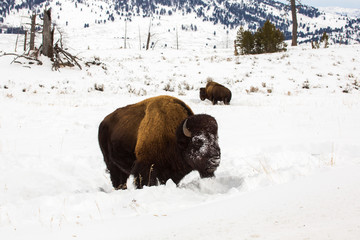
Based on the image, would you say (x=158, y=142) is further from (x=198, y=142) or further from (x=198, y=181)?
(x=198, y=181)

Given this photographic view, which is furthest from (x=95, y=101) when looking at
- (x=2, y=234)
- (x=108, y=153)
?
(x=2, y=234)

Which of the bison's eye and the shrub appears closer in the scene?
the bison's eye

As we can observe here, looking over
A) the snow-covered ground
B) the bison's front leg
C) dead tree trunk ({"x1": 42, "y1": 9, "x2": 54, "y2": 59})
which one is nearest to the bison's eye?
the snow-covered ground

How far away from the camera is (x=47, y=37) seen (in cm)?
1961

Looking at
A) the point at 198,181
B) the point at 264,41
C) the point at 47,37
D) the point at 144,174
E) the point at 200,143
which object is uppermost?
the point at 264,41

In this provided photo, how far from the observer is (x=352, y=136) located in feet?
19.5

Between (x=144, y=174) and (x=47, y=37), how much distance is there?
62.3 feet

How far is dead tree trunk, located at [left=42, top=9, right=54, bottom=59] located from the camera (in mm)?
19312

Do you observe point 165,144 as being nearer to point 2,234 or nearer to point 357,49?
point 2,234

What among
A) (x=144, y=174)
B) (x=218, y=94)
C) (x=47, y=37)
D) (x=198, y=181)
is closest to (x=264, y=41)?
(x=218, y=94)

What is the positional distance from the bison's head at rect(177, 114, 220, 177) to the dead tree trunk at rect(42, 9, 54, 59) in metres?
19.0

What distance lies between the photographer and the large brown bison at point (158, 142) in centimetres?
345

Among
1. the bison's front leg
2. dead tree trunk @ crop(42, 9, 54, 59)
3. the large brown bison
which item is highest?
dead tree trunk @ crop(42, 9, 54, 59)

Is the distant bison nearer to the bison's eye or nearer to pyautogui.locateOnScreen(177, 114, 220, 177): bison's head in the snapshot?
pyautogui.locateOnScreen(177, 114, 220, 177): bison's head
